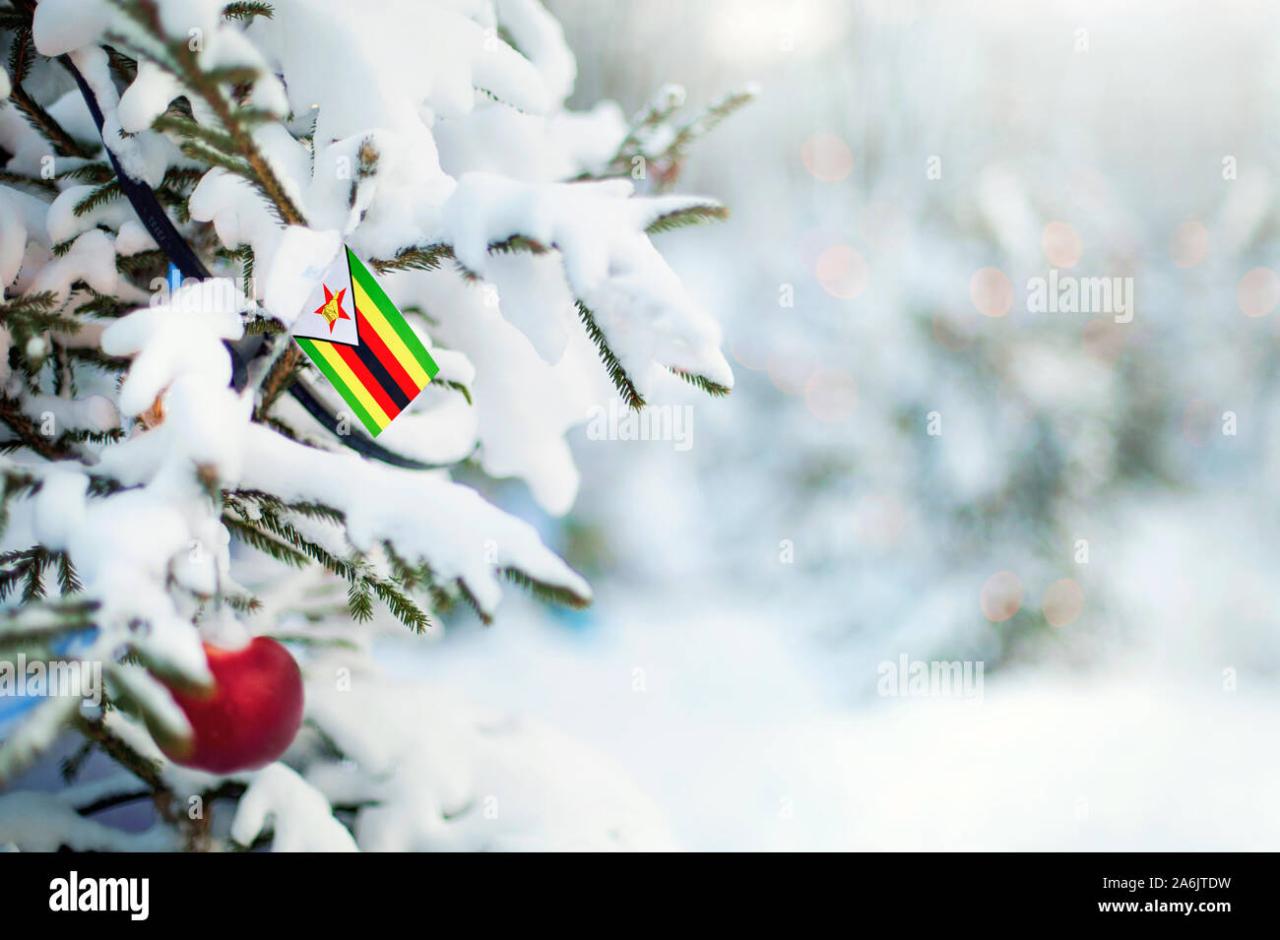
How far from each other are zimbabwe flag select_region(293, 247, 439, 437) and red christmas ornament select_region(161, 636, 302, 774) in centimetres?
16

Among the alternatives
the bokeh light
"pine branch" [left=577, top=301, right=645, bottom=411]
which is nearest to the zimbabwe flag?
"pine branch" [left=577, top=301, right=645, bottom=411]

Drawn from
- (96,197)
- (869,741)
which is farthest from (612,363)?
(869,741)

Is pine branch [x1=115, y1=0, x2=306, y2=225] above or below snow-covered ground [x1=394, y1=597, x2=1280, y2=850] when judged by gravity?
above

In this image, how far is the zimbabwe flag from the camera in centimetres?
55

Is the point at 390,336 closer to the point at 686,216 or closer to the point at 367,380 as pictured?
the point at 367,380

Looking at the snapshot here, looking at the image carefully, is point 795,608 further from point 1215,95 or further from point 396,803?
point 396,803

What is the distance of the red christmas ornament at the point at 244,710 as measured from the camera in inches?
21.2

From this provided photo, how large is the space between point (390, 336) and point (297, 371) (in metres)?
0.12

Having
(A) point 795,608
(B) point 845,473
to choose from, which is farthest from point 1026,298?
(A) point 795,608

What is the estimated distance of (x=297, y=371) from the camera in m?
0.65

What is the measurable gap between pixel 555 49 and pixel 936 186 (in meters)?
1.80

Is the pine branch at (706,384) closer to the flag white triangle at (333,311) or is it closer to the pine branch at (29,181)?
the flag white triangle at (333,311)

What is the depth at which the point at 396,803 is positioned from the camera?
0.77m

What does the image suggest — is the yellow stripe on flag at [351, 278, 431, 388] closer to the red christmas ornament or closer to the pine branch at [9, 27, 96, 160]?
the red christmas ornament
